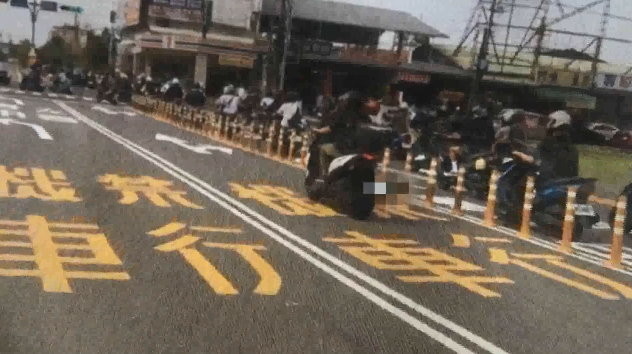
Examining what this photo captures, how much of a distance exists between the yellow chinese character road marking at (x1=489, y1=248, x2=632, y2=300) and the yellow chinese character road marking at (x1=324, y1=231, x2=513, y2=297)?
63 cm

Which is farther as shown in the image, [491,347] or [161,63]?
[161,63]

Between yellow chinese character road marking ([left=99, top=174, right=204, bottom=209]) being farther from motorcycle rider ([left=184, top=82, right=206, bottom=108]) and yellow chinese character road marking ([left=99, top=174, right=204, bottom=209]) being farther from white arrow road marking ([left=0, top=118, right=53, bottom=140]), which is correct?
motorcycle rider ([left=184, top=82, right=206, bottom=108])

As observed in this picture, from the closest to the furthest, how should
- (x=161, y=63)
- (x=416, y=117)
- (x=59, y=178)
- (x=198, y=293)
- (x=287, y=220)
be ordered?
1. (x=198, y=293)
2. (x=287, y=220)
3. (x=59, y=178)
4. (x=416, y=117)
5. (x=161, y=63)

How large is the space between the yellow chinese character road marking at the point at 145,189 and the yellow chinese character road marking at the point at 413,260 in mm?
2662

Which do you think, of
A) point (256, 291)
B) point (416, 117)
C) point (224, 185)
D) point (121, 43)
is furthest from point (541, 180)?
point (121, 43)

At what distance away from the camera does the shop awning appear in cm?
1669

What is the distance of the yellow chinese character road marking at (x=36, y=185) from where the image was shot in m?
11.3

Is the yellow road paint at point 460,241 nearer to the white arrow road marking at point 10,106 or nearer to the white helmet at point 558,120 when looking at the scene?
the white helmet at point 558,120

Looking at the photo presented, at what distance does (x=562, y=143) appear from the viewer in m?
12.0

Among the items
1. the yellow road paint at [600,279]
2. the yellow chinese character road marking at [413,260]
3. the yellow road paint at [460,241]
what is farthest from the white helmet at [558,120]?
the yellow chinese character road marking at [413,260]

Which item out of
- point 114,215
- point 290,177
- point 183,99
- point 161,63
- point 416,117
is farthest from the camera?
point 161,63

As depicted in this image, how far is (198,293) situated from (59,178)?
719cm

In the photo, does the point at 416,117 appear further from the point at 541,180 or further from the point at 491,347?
the point at 491,347

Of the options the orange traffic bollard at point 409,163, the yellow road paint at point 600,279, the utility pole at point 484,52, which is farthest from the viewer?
the orange traffic bollard at point 409,163
